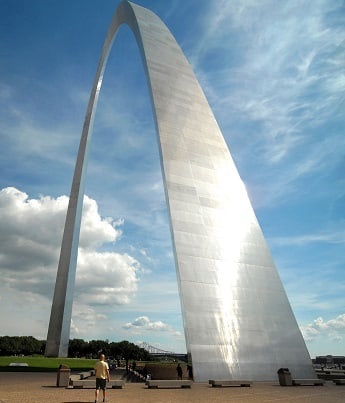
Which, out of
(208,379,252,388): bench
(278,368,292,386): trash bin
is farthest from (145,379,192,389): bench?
(278,368,292,386): trash bin

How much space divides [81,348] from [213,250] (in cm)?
11563

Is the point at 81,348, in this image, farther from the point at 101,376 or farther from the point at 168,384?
the point at 101,376

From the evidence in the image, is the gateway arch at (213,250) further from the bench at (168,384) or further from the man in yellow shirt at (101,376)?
the man in yellow shirt at (101,376)

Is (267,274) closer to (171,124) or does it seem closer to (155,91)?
(171,124)

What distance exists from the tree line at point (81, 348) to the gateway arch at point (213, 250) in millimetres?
93382

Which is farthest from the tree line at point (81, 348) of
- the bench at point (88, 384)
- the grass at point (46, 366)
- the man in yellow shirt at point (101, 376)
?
the man in yellow shirt at point (101, 376)

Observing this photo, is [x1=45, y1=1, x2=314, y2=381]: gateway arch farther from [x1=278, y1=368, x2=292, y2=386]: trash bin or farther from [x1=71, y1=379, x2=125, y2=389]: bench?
[x1=71, y1=379, x2=125, y2=389]: bench

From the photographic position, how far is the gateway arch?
12.2 m

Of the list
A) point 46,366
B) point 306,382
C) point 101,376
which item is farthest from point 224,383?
point 46,366

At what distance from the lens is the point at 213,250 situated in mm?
14531

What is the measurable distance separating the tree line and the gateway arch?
9338 centimetres

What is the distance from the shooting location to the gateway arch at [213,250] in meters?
12.2

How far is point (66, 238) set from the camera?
34.8 m

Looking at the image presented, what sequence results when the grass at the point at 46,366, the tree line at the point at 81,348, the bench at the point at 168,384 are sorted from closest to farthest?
the bench at the point at 168,384
the grass at the point at 46,366
the tree line at the point at 81,348
